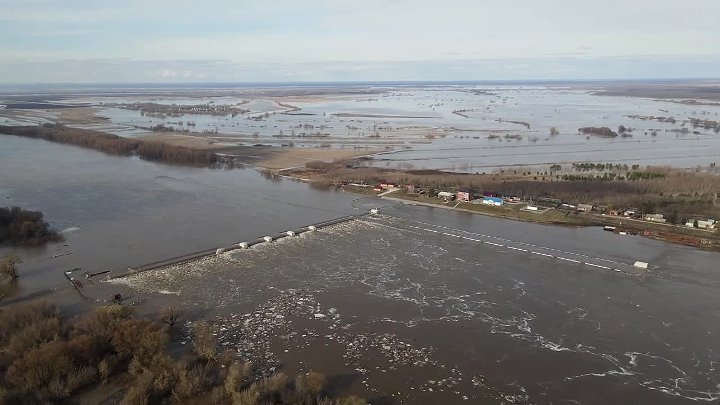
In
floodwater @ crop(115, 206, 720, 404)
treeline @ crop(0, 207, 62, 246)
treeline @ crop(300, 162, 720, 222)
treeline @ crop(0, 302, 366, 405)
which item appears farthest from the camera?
treeline @ crop(300, 162, 720, 222)

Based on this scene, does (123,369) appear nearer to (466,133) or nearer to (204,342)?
(204,342)

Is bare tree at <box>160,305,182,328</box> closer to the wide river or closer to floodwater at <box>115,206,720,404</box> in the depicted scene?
the wide river

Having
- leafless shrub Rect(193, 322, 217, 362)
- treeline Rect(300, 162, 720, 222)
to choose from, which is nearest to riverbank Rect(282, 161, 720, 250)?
treeline Rect(300, 162, 720, 222)

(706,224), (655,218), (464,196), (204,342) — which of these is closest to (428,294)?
(204,342)

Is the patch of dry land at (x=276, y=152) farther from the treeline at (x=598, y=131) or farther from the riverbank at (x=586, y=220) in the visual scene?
the treeline at (x=598, y=131)

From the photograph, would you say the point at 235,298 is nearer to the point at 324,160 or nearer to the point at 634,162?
the point at 324,160
